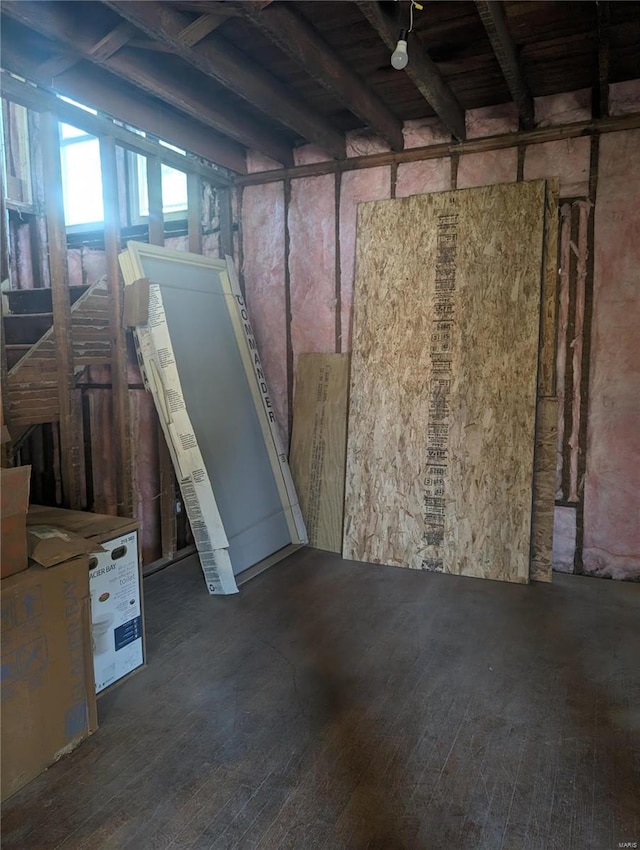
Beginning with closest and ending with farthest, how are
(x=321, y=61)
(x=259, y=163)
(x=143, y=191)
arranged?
1. (x=321, y=61)
2. (x=259, y=163)
3. (x=143, y=191)

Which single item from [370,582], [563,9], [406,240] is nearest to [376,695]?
[370,582]

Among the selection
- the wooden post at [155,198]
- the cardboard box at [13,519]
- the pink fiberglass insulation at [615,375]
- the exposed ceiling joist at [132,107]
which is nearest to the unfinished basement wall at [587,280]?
the pink fiberglass insulation at [615,375]

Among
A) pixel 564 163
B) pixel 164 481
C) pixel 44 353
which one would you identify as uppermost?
pixel 564 163

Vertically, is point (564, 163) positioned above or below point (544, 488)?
above

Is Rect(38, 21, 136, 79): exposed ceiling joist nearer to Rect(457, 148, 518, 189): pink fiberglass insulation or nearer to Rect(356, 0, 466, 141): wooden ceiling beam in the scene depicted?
Rect(356, 0, 466, 141): wooden ceiling beam

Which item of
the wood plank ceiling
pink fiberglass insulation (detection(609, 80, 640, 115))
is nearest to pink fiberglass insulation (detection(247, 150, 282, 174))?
the wood plank ceiling

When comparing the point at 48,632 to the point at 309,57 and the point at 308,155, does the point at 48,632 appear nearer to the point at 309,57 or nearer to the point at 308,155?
the point at 309,57

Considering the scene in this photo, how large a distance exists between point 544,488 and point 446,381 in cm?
87

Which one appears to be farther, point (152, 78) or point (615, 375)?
point (615, 375)

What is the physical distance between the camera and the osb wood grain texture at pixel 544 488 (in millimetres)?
3447

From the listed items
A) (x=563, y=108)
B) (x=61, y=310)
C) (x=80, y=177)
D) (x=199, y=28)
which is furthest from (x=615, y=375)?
(x=80, y=177)

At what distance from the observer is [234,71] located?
9.46 feet

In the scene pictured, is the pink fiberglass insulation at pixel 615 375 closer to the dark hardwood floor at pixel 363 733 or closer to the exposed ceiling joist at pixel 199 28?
the dark hardwood floor at pixel 363 733

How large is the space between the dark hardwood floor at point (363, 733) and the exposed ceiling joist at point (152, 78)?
2769mm
